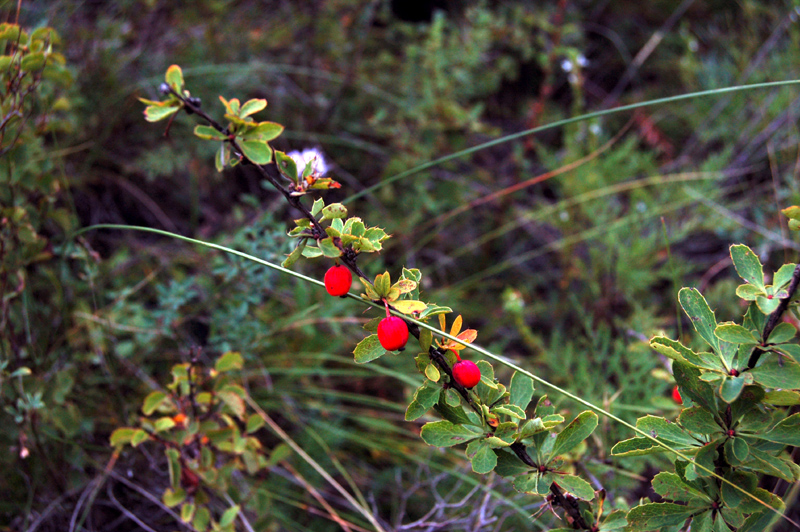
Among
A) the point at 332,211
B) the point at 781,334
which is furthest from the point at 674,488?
the point at 332,211

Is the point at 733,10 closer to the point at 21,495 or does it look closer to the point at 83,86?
the point at 83,86

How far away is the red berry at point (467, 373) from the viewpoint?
2.43 ft

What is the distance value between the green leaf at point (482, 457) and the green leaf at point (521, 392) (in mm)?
115

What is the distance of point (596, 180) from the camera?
7.15 feet

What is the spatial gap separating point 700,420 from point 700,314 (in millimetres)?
148

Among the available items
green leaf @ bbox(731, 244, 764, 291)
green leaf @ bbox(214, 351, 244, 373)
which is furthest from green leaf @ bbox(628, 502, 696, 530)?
green leaf @ bbox(214, 351, 244, 373)

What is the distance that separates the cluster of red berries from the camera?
0.70 meters

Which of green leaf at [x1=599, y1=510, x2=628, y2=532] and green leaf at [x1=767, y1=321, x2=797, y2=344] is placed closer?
green leaf at [x1=767, y1=321, x2=797, y2=344]

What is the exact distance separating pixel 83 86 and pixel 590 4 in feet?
8.77

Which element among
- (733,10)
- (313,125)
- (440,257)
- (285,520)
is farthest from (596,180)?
(733,10)

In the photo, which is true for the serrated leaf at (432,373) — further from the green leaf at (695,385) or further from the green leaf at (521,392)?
the green leaf at (695,385)

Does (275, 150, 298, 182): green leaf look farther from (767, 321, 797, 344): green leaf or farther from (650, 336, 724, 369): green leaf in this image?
(767, 321, 797, 344): green leaf

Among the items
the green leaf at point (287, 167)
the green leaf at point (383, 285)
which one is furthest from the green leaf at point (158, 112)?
the green leaf at point (383, 285)

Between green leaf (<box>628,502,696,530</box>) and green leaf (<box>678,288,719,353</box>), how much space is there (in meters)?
0.23
